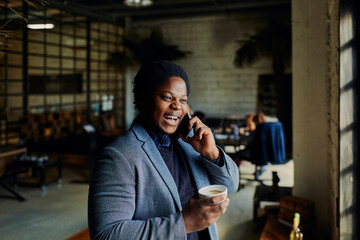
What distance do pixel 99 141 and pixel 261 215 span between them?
15.1 ft

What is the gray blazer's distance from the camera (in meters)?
0.95

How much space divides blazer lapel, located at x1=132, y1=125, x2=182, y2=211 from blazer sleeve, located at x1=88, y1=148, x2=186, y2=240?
3.8 inches

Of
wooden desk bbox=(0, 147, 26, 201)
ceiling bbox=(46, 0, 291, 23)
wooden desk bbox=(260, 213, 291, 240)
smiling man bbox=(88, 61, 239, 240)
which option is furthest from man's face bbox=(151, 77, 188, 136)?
ceiling bbox=(46, 0, 291, 23)

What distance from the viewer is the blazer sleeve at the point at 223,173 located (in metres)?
1.25

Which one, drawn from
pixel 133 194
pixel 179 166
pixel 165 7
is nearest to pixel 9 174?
pixel 179 166

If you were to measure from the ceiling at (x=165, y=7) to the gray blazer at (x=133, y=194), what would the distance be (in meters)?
8.08

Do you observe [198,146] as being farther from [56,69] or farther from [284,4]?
[284,4]

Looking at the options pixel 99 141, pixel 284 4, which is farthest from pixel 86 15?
pixel 284 4

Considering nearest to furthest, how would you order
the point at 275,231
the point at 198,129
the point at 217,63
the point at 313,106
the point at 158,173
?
1. the point at 158,173
2. the point at 198,129
3. the point at 275,231
4. the point at 313,106
5. the point at 217,63

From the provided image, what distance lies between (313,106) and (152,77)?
253 cm

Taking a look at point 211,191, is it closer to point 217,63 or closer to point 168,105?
point 168,105

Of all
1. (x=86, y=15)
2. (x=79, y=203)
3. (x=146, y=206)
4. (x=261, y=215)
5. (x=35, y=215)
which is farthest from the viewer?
(x=86, y=15)

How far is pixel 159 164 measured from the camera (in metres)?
1.10

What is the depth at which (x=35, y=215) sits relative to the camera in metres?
4.57
